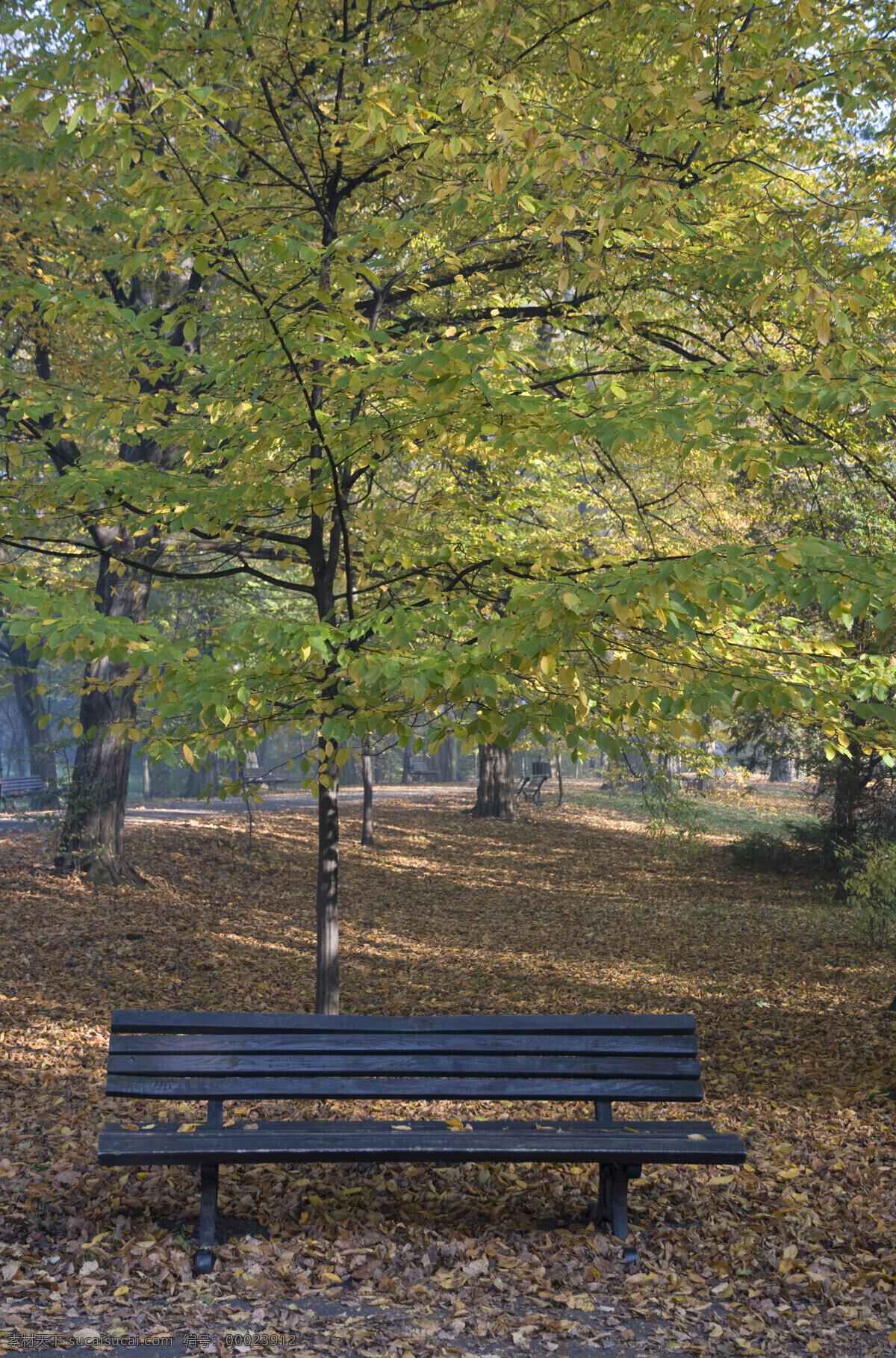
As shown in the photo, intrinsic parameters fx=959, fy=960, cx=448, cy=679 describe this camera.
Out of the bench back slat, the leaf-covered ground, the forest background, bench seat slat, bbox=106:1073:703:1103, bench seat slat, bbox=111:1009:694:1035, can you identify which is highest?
the forest background

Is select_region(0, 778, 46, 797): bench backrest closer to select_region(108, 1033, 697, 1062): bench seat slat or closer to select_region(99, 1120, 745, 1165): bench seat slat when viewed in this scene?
select_region(108, 1033, 697, 1062): bench seat slat

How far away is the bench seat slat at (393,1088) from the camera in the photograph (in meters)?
3.87

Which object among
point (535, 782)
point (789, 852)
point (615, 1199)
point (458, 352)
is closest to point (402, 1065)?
point (615, 1199)

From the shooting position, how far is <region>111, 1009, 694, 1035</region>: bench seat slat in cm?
402

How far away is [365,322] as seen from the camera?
5254 mm

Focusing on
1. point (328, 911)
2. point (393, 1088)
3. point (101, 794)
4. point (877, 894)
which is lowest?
point (877, 894)

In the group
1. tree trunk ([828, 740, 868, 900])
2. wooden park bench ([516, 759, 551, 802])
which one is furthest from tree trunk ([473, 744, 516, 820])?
tree trunk ([828, 740, 868, 900])

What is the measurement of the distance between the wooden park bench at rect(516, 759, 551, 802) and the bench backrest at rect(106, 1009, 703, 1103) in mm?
18446

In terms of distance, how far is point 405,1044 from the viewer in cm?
404

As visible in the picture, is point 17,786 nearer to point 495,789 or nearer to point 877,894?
point 495,789

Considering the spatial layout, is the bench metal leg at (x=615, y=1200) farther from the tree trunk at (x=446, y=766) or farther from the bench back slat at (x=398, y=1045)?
the tree trunk at (x=446, y=766)

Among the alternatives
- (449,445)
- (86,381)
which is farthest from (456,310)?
(86,381)

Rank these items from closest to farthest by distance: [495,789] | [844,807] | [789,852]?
[844,807]
[789,852]
[495,789]

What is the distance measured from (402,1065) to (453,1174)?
992 mm
